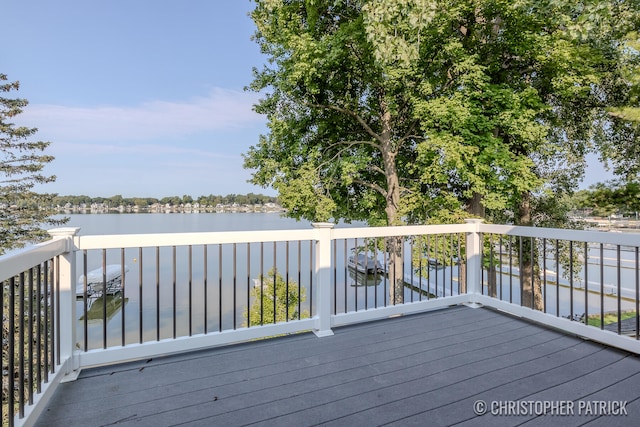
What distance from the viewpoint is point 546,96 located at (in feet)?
28.9

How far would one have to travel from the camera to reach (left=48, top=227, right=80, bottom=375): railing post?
216cm

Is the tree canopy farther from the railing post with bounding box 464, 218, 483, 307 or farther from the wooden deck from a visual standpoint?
the wooden deck

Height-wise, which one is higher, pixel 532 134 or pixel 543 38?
pixel 543 38

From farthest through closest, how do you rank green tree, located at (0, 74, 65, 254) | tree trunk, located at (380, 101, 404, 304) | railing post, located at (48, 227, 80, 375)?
green tree, located at (0, 74, 65, 254), tree trunk, located at (380, 101, 404, 304), railing post, located at (48, 227, 80, 375)

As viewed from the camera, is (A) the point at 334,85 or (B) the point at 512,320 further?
(A) the point at 334,85

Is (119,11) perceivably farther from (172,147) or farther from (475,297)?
(475,297)

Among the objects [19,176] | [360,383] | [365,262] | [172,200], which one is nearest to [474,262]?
[365,262]

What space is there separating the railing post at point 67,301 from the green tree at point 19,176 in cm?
1186

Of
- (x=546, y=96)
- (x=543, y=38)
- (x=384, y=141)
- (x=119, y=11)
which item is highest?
(x=119, y=11)

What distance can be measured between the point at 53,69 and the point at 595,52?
1941 centimetres

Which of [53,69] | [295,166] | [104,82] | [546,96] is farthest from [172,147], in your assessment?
[546,96]

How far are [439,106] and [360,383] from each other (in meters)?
6.30

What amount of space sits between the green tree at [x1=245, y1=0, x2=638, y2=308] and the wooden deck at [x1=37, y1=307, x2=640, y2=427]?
4.56m

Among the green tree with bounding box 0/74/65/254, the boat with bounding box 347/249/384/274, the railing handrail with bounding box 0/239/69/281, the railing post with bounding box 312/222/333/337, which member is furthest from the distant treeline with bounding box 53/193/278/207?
the railing handrail with bounding box 0/239/69/281
